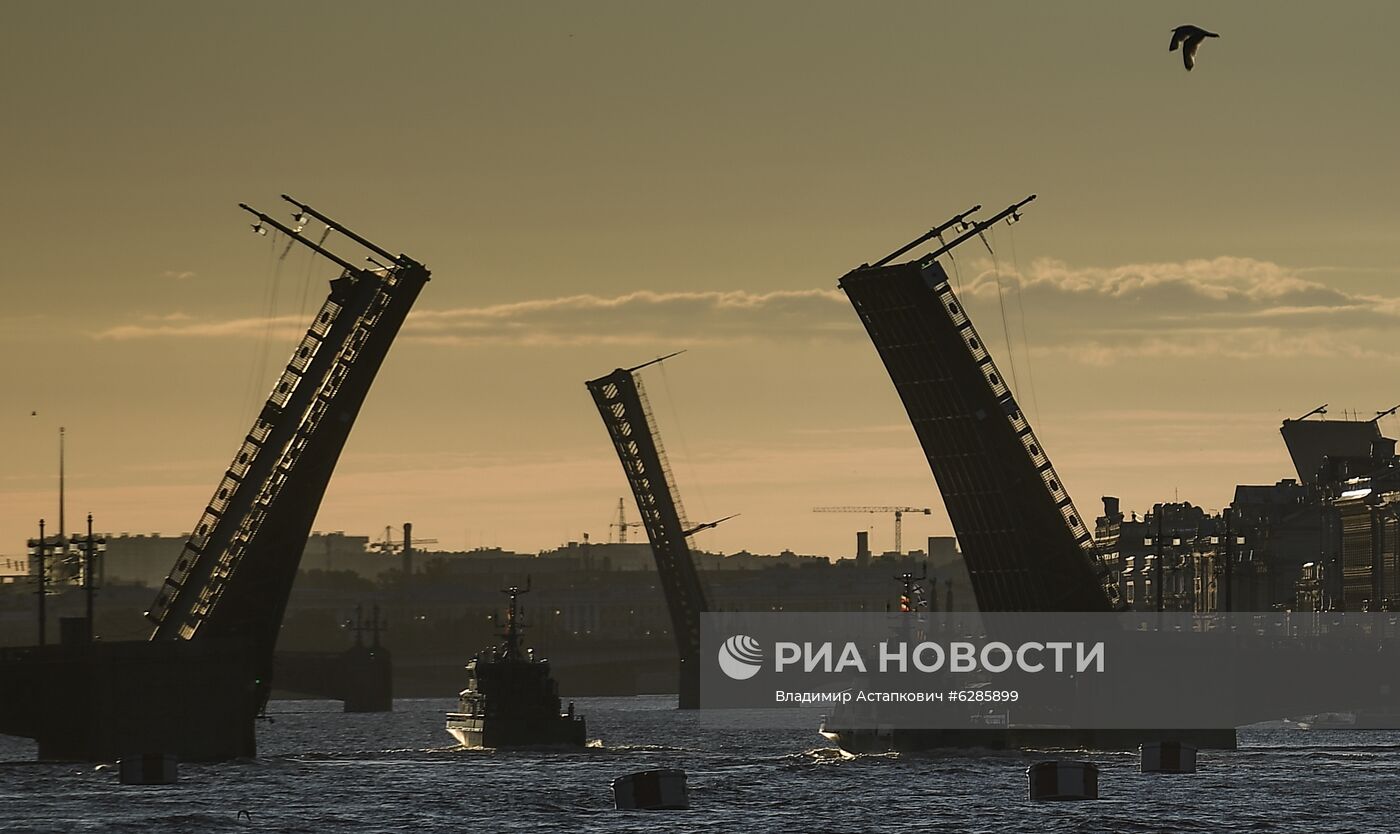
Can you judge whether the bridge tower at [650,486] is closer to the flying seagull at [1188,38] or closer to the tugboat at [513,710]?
the tugboat at [513,710]

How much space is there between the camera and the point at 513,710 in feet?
303

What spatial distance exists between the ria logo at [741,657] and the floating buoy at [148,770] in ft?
170

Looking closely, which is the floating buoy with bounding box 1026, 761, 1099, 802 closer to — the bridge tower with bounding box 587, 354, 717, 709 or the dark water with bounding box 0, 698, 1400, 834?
the dark water with bounding box 0, 698, 1400, 834

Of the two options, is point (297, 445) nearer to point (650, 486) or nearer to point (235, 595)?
point (235, 595)

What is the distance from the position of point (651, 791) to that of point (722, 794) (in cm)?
578

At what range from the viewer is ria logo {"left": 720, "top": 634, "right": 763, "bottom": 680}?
406 feet

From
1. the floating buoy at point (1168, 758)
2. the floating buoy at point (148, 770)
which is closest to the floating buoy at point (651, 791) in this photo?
the floating buoy at point (148, 770)

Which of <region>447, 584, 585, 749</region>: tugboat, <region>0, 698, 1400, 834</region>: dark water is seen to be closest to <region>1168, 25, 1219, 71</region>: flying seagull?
<region>0, 698, 1400, 834</region>: dark water

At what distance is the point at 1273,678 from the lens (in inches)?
3880

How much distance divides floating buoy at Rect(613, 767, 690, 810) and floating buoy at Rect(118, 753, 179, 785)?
1161 centimetres

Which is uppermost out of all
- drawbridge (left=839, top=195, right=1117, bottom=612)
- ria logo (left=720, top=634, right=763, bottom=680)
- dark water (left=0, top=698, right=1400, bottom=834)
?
drawbridge (left=839, top=195, right=1117, bottom=612)

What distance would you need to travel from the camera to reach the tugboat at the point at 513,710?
92.1 meters

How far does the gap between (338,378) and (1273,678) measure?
42.6m

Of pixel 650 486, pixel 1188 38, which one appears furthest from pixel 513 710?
pixel 1188 38
